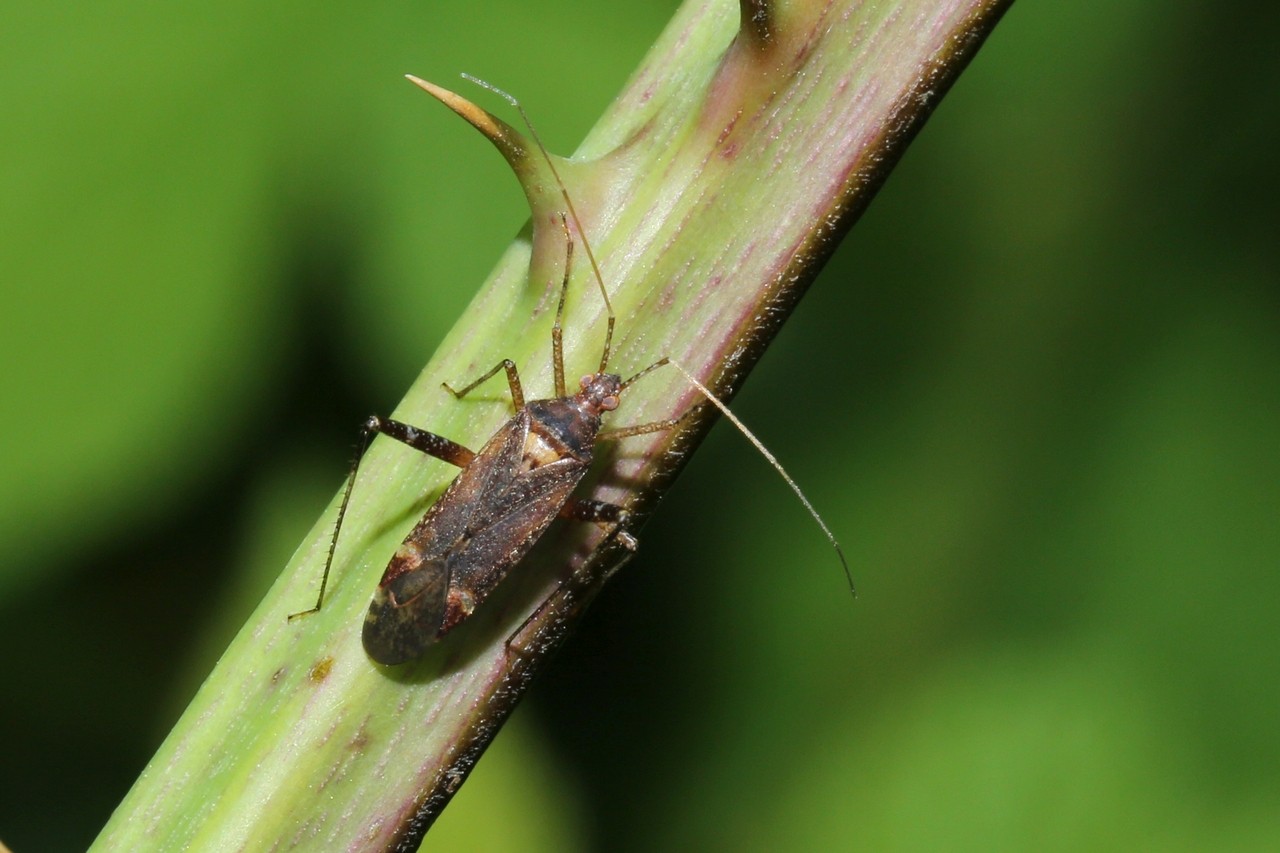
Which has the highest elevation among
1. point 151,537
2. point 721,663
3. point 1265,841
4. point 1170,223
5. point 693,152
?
point 1170,223

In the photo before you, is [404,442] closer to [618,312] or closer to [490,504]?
[618,312]

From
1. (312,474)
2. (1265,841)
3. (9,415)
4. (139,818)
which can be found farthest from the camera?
(312,474)

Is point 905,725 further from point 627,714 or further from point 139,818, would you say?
point 139,818

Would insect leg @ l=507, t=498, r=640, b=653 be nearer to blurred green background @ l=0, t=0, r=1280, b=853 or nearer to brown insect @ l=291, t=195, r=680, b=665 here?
brown insect @ l=291, t=195, r=680, b=665

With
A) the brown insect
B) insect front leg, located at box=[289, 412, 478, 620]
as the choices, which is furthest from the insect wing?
insect front leg, located at box=[289, 412, 478, 620]

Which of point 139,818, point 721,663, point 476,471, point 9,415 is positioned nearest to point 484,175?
point 476,471

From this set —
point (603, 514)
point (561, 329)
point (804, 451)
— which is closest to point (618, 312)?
point (561, 329)

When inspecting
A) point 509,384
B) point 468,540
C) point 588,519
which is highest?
point 509,384
